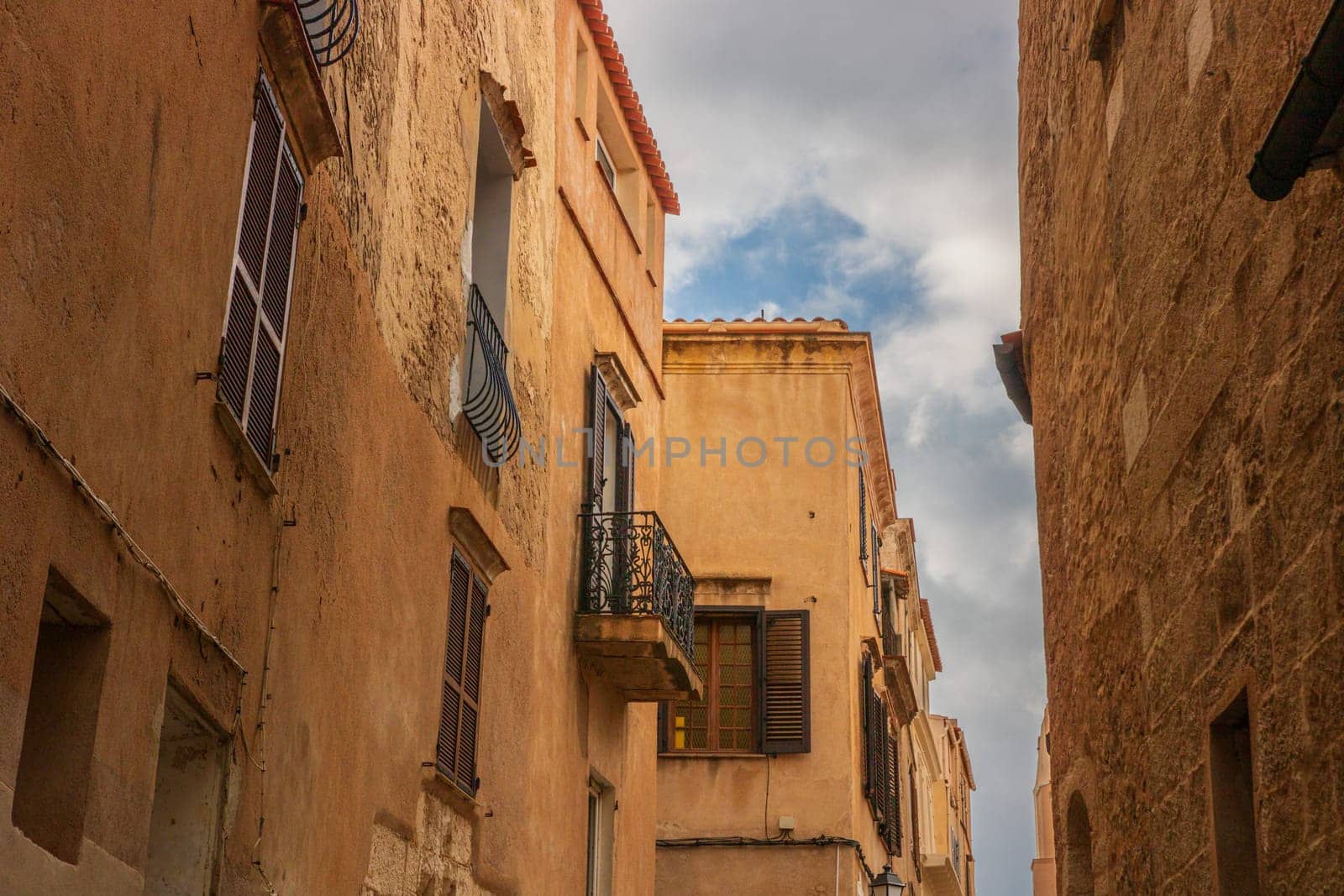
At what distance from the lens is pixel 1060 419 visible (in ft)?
37.6

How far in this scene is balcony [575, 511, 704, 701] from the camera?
1320 centimetres

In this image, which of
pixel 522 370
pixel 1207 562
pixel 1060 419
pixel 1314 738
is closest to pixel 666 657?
pixel 522 370

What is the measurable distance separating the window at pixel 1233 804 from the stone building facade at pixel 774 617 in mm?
12496

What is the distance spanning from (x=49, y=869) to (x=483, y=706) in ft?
18.6

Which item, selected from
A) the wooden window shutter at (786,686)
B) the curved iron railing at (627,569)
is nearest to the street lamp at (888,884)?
the wooden window shutter at (786,686)

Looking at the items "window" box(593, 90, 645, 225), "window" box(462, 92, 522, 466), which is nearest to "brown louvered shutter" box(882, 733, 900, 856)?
"window" box(593, 90, 645, 225)

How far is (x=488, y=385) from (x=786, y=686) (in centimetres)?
979

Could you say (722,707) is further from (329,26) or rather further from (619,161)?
(329,26)

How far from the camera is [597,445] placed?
46.0 ft

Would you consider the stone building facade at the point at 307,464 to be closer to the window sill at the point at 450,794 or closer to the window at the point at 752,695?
the window sill at the point at 450,794

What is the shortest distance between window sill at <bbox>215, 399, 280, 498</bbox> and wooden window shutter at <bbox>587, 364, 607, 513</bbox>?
21.7 feet

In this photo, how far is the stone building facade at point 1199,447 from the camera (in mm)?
5340

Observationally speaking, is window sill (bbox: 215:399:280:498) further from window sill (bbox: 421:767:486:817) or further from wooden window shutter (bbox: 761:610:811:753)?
wooden window shutter (bbox: 761:610:811:753)

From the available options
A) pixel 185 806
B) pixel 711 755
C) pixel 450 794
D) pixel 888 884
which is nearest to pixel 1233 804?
pixel 185 806
